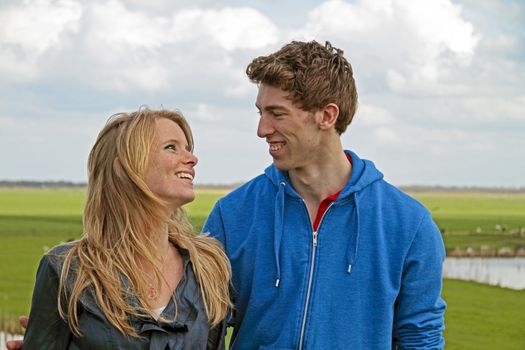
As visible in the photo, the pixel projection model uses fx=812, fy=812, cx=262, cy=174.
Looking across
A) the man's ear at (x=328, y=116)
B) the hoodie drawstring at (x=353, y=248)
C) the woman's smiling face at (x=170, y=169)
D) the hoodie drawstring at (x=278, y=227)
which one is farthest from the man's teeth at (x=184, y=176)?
the hoodie drawstring at (x=353, y=248)

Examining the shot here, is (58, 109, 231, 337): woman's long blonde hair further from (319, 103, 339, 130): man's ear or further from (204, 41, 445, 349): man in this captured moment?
(319, 103, 339, 130): man's ear

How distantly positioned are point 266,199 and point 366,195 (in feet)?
1.95

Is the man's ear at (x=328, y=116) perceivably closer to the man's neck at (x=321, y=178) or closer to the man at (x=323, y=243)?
the man at (x=323, y=243)

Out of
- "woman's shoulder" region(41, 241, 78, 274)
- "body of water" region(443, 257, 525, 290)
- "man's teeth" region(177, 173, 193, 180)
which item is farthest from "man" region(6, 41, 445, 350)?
"body of water" region(443, 257, 525, 290)

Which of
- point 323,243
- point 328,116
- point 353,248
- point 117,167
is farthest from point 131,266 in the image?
point 328,116

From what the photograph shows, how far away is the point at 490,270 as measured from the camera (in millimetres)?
24406

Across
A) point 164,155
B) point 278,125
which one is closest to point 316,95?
point 278,125

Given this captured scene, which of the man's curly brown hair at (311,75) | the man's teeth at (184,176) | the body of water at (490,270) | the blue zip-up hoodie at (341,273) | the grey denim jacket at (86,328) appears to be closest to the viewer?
the grey denim jacket at (86,328)

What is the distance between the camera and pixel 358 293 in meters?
4.63

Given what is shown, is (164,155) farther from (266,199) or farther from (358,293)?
(358,293)

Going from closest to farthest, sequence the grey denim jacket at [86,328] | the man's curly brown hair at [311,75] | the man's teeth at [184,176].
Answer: the grey denim jacket at [86,328] < the man's teeth at [184,176] < the man's curly brown hair at [311,75]

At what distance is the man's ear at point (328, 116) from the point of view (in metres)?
4.61

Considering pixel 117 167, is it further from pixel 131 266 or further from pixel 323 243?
pixel 323 243

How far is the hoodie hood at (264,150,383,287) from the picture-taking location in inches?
183
